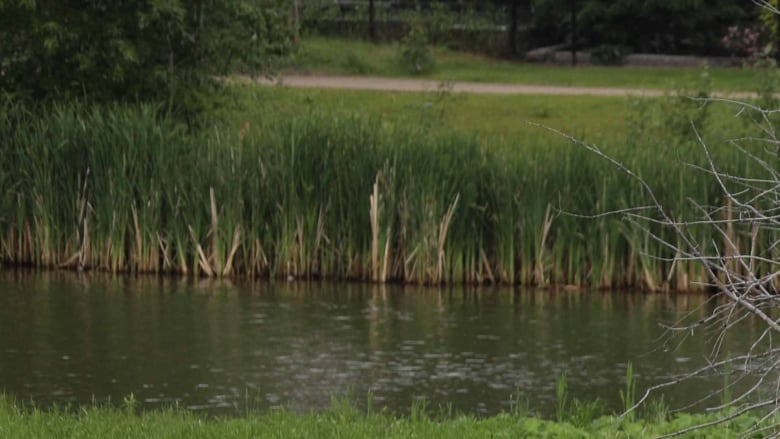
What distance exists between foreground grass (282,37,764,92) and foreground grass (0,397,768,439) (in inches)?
812

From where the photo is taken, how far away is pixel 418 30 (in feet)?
104

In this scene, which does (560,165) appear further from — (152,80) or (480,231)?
(152,80)

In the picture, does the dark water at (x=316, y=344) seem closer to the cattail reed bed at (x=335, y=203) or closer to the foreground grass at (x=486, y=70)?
the cattail reed bed at (x=335, y=203)

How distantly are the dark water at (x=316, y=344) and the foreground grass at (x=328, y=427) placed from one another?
1.64m

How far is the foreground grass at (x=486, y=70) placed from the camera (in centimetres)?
3027

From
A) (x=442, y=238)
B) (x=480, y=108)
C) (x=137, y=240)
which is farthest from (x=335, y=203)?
(x=480, y=108)

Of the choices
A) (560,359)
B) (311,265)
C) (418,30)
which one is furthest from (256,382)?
(418,30)

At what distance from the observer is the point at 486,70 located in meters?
32.8

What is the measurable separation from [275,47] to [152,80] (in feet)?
6.51

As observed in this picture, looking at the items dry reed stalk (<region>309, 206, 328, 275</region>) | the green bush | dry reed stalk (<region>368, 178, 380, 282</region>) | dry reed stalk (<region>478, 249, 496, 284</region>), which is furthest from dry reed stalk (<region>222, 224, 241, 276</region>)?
the green bush

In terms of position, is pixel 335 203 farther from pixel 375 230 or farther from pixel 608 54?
pixel 608 54

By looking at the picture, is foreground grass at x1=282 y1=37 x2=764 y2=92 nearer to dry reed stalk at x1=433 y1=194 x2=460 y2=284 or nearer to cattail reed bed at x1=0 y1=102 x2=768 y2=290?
cattail reed bed at x1=0 y1=102 x2=768 y2=290

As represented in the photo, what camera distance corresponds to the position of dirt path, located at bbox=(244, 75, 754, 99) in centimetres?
2747

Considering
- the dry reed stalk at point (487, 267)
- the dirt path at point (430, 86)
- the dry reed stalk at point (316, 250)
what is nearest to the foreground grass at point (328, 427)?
the dry reed stalk at point (487, 267)
